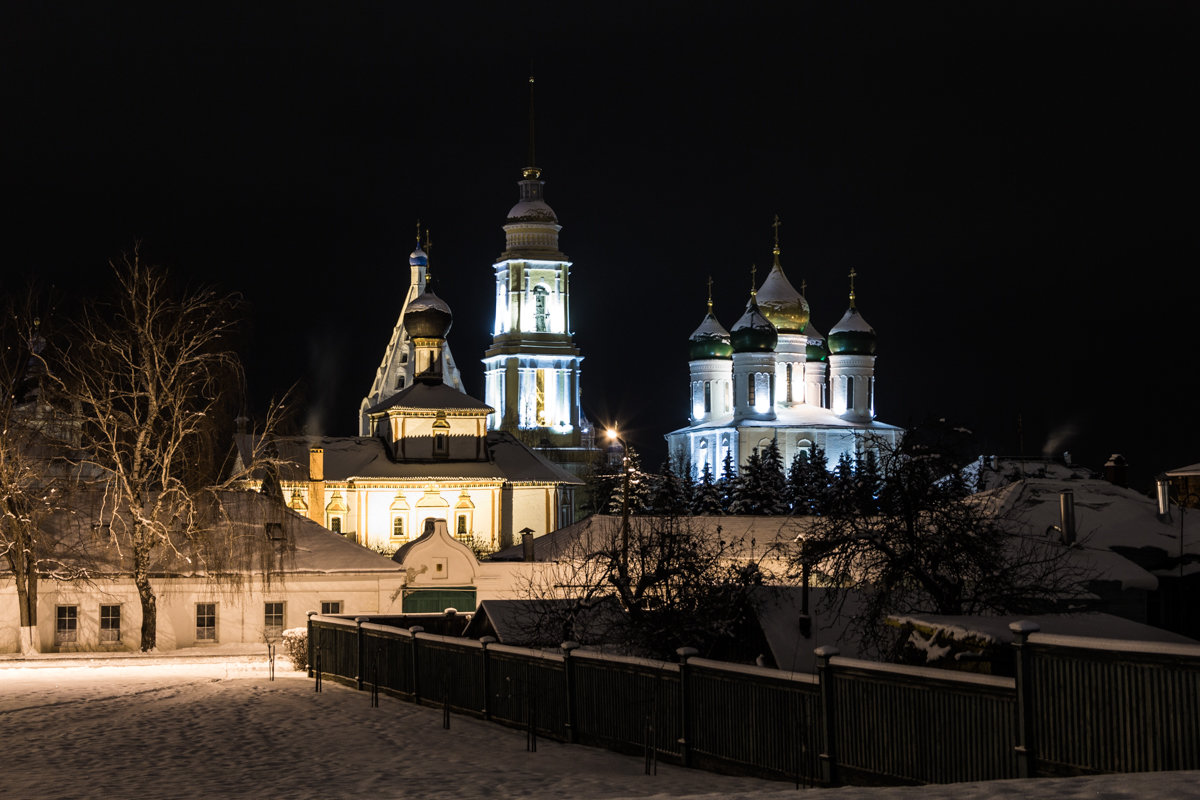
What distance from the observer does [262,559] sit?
38188 millimetres

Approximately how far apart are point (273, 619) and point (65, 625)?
4.80 m

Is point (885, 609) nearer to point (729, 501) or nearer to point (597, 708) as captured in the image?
point (597, 708)

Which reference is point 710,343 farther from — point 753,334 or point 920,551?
point 920,551

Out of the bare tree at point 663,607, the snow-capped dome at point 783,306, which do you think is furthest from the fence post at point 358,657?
the snow-capped dome at point 783,306

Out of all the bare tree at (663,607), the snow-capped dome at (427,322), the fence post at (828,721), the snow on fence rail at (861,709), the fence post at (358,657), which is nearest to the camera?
the snow on fence rail at (861,709)

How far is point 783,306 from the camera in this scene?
104125mm

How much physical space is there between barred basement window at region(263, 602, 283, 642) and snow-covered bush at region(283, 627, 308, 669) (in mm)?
6803

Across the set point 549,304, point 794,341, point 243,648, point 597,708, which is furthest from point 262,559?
point 794,341

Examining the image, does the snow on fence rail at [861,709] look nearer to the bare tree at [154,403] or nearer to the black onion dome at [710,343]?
the bare tree at [154,403]

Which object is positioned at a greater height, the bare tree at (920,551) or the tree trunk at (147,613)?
the bare tree at (920,551)

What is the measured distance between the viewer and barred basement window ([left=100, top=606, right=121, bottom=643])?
124 ft

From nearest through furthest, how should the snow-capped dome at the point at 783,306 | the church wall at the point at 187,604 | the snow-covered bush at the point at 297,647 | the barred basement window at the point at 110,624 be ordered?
1. the snow-covered bush at the point at 297,647
2. the church wall at the point at 187,604
3. the barred basement window at the point at 110,624
4. the snow-capped dome at the point at 783,306

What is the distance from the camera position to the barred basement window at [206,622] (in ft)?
126

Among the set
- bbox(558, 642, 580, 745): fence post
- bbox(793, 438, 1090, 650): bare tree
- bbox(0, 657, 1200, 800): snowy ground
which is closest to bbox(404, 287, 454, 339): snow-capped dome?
bbox(793, 438, 1090, 650): bare tree
